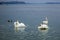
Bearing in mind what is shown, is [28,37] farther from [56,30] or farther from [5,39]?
[56,30]

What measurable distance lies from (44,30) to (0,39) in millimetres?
3325

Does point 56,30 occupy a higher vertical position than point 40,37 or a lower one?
higher

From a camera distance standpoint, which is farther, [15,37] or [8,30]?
[8,30]

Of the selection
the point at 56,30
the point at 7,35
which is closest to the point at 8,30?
the point at 7,35

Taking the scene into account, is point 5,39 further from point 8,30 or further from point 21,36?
point 8,30

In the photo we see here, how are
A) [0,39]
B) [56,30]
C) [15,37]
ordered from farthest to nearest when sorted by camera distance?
1. [56,30]
2. [15,37]
3. [0,39]

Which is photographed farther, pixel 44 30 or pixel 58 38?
pixel 44 30

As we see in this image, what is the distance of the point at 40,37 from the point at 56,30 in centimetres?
186

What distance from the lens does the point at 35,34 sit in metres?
11.1

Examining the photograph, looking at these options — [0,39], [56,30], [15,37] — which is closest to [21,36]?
[15,37]

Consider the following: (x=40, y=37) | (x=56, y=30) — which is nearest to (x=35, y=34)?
(x=40, y=37)

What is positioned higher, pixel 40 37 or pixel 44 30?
pixel 44 30

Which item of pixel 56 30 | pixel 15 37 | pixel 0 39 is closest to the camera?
pixel 0 39

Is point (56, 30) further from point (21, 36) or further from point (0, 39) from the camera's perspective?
point (0, 39)
